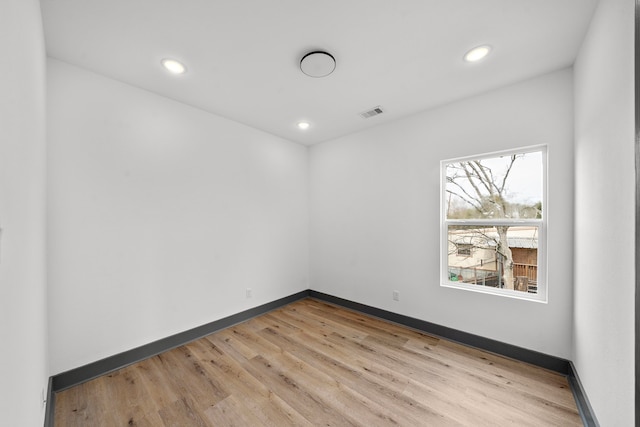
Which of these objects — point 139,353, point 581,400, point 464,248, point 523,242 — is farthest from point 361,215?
point 139,353

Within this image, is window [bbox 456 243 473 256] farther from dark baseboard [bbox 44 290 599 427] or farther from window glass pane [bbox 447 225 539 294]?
dark baseboard [bbox 44 290 599 427]

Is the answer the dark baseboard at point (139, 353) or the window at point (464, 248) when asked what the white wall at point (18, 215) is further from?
the window at point (464, 248)

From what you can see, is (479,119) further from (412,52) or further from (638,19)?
(638,19)

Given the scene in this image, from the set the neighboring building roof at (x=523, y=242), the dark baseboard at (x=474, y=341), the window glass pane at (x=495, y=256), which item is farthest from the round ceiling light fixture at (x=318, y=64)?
the dark baseboard at (x=474, y=341)

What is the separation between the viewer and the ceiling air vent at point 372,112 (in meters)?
2.87

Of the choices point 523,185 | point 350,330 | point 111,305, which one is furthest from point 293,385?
point 523,185

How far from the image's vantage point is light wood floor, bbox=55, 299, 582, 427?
1676 millimetres

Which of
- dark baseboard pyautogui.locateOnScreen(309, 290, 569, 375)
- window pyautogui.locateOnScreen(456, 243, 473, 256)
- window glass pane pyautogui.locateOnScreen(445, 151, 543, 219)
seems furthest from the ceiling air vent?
dark baseboard pyautogui.locateOnScreen(309, 290, 569, 375)

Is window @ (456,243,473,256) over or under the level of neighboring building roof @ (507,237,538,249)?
under

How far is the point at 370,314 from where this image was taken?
3361 millimetres

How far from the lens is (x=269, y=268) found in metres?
3.56

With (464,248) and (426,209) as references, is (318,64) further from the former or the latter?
(464,248)

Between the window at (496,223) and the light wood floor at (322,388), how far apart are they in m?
0.72

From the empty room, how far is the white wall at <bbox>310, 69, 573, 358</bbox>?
0.07 ft
